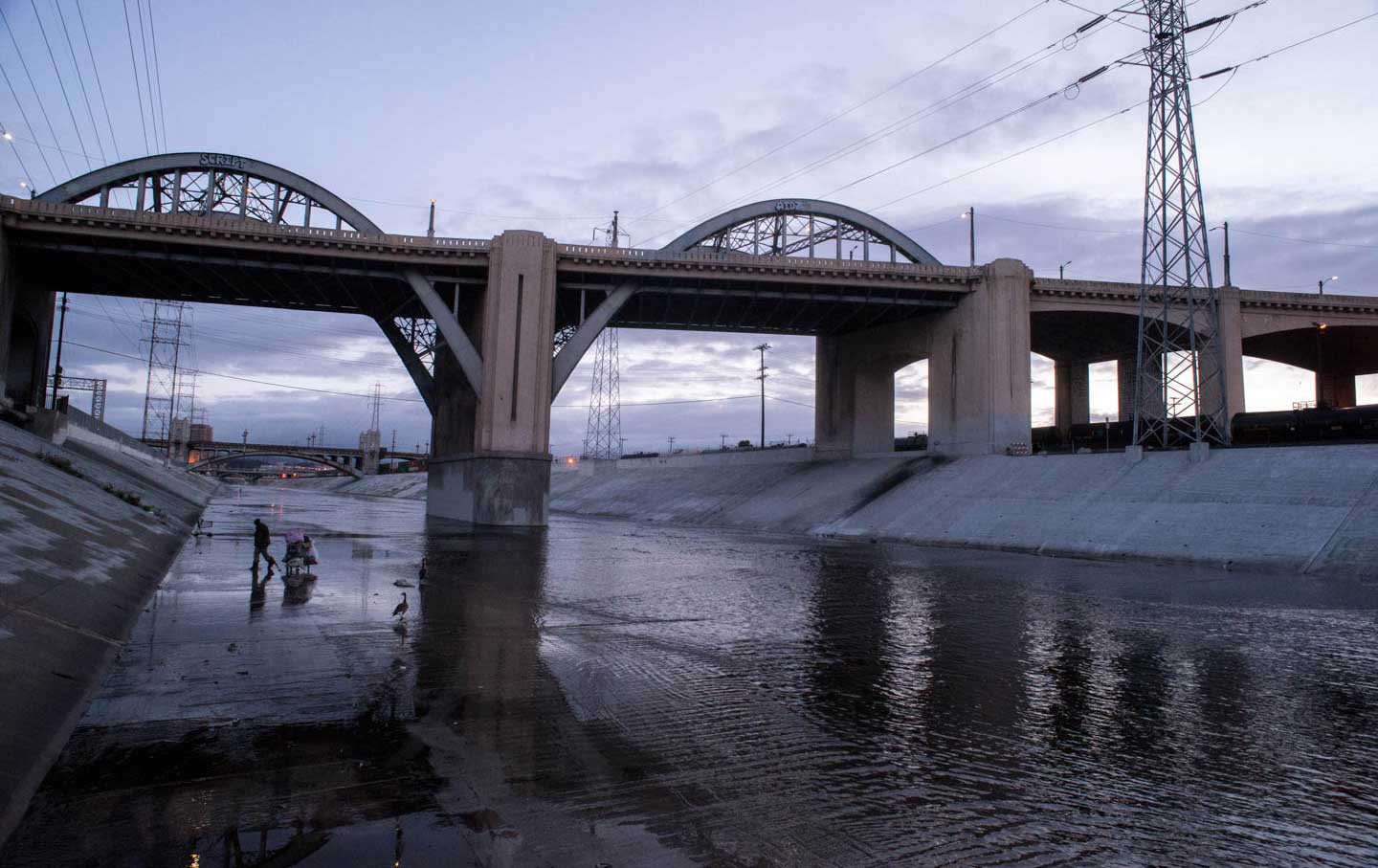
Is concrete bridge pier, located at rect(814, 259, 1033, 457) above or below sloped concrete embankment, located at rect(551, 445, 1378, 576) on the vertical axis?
above

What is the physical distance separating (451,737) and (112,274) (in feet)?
185

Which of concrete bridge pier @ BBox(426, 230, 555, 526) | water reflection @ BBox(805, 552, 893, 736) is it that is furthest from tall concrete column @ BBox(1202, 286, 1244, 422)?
water reflection @ BBox(805, 552, 893, 736)

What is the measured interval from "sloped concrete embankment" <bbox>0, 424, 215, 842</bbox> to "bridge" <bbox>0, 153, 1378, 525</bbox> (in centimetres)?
2348

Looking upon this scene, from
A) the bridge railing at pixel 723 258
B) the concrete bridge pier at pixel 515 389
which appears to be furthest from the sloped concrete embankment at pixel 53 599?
the bridge railing at pixel 723 258

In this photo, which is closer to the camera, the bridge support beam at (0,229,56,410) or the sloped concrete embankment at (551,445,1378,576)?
the sloped concrete embankment at (551,445,1378,576)

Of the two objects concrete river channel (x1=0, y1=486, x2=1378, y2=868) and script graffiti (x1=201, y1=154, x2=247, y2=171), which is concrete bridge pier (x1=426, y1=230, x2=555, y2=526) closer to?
script graffiti (x1=201, y1=154, x2=247, y2=171)

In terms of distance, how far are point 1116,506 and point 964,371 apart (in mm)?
21721

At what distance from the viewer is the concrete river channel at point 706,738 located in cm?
520

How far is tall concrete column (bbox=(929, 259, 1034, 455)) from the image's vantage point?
51750mm

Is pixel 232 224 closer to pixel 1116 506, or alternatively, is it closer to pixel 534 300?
pixel 534 300

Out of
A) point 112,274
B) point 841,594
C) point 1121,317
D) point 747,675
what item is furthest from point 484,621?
point 1121,317

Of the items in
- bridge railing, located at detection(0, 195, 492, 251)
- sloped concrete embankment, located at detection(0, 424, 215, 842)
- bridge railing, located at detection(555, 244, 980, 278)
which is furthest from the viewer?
bridge railing, located at detection(555, 244, 980, 278)

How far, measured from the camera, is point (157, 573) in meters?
18.6

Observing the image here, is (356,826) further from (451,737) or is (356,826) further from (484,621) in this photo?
(484,621)
